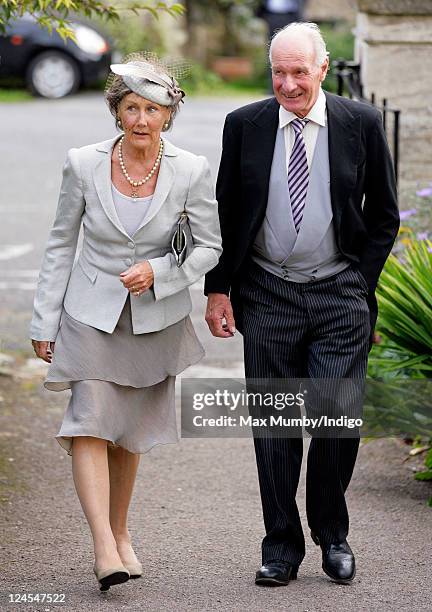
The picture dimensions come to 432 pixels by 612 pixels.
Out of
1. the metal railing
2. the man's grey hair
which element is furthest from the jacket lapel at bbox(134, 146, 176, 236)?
the metal railing

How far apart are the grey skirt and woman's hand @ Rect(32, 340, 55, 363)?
0.04m

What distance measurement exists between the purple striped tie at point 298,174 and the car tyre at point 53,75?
17.8m

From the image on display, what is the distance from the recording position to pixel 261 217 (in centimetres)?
477

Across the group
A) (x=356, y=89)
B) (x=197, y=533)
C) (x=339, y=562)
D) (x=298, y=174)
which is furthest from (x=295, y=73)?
(x=356, y=89)

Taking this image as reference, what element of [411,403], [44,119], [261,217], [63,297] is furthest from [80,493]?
[44,119]

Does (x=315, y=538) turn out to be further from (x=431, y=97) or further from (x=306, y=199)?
(x=431, y=97)

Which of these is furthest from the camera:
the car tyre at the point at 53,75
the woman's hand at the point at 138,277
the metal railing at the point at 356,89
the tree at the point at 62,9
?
the car tyre at the point at 53,75

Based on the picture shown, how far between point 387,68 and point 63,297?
14.1 feet

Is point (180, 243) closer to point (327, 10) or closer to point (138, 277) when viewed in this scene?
point (138, 277)

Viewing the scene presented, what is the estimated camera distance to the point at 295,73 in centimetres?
461

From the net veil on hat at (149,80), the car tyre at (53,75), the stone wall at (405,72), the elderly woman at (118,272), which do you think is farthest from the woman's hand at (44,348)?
the car tyre at (53,75)

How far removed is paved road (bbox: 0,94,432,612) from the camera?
4.73 metres

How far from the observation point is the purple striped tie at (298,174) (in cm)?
475

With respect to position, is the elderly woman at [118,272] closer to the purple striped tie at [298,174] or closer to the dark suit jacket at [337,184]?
the dark suit jacket at [337,184]
